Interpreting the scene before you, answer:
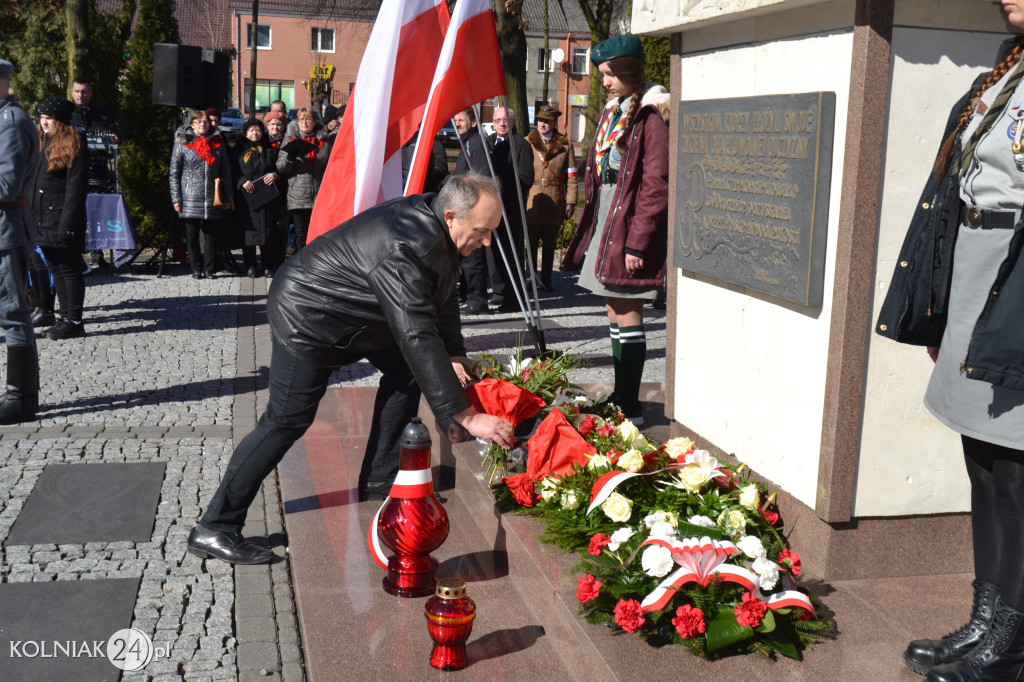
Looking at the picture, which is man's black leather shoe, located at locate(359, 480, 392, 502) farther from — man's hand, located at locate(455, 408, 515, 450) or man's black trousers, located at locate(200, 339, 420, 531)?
man's hand, located at locate(455, 408, 515, 450)

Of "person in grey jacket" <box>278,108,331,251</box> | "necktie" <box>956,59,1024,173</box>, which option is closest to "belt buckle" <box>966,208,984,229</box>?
"necktie" <box>956,59,1024,173</box>

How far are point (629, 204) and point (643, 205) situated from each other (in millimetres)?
115

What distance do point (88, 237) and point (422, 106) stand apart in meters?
7.16

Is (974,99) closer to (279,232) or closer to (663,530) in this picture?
(663,530)

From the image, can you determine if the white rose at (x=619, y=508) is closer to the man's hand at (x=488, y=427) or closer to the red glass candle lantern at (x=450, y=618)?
the man's hand at (x=488, y=427)

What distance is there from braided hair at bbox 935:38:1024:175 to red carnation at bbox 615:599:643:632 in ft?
4.91

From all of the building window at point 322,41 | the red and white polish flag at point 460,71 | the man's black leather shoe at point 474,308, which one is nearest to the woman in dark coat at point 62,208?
the man's black leather shoe at point 474,308

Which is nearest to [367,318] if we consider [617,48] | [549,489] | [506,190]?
[549,489]

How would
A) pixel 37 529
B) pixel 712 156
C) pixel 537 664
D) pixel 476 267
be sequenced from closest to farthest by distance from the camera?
pixel 537 664 < pixel 712 156 < pixel 37 529 < pixel 476 267

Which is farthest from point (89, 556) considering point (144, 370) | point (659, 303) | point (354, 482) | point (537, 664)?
point (659, 303)

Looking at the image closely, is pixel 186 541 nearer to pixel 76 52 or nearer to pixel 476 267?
pixel 476 267

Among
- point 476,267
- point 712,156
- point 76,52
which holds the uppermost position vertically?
point 76,52

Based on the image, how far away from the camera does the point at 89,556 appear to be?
4203 millimetres

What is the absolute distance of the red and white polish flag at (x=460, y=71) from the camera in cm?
529
